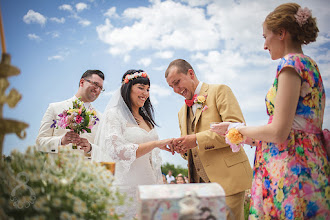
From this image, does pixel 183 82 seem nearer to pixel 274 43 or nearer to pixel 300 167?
pixel 274 43

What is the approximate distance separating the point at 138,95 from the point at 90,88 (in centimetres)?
107

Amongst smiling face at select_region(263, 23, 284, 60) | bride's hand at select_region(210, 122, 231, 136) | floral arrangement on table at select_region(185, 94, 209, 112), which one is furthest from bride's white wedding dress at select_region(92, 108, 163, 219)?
smiling face at select_region(263, 23, 284, 60)

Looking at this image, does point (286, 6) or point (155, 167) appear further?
point (155, 167)

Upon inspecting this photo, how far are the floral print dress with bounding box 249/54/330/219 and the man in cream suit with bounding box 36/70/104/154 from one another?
89.7 inches

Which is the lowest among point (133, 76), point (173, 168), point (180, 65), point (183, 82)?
point (173, 168)

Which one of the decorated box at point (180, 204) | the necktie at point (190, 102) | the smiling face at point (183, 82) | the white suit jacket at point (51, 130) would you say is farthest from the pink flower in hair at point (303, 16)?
the white suit jacket at point (51, 130)

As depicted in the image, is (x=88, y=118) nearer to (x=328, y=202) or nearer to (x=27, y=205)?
(x=27, y=205)

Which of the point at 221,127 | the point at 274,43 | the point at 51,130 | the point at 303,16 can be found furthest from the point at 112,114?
the point at 303,16

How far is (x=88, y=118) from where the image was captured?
3.50m

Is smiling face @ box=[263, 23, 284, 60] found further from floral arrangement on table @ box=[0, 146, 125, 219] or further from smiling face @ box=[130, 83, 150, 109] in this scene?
smiling face @ box=[130, 83, 150, 109]

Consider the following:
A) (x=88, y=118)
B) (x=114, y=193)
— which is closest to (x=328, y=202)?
(x=114, y=193)

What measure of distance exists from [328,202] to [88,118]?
8.50ft

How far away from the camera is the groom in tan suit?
10.0ft

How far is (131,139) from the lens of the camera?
339 centimetres
